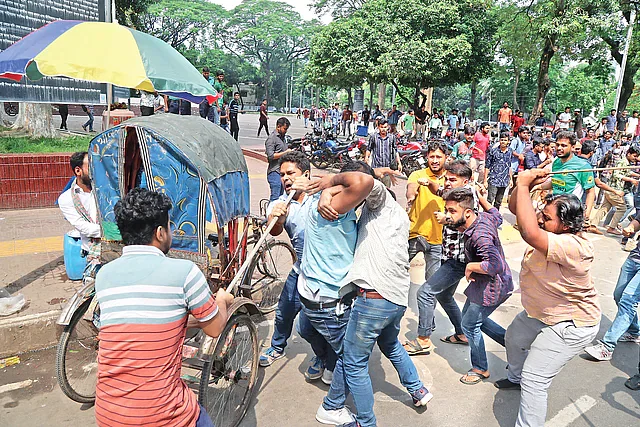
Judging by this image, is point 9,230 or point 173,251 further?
point 9,230

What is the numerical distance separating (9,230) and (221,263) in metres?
4.31

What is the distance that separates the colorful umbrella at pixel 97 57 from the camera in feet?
13.9

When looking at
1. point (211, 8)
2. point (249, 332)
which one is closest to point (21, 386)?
point (249, 332)

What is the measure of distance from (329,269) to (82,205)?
2515 millimetres

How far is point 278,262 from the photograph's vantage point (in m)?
5.59

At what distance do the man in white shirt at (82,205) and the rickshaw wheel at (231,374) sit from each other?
1753 millimetres

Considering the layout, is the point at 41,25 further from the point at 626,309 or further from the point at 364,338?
the point at 626,309

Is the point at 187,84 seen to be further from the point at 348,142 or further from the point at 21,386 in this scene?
the point at 348,142

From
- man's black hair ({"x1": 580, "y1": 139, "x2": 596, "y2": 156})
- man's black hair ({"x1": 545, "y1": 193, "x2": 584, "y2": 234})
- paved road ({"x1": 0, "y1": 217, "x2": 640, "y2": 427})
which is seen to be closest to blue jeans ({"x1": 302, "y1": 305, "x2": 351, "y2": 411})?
paved road ({"x1": 0, "y1": 217, "x2": 640, "y2": 427})

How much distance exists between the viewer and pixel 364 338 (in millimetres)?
2977

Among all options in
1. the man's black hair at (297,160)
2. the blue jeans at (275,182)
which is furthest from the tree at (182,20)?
the man's black hair at (297,160)

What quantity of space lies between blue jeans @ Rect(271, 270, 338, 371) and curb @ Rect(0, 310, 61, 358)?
1.94 m

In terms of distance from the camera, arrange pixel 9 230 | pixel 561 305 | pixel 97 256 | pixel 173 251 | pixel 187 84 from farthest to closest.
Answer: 1. pixel 9 230
2. pixel 187 84
3. pixel 97 256
4. pixel 173 251
5. pixel 561 305

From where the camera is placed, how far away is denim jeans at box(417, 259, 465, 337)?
4.02m
